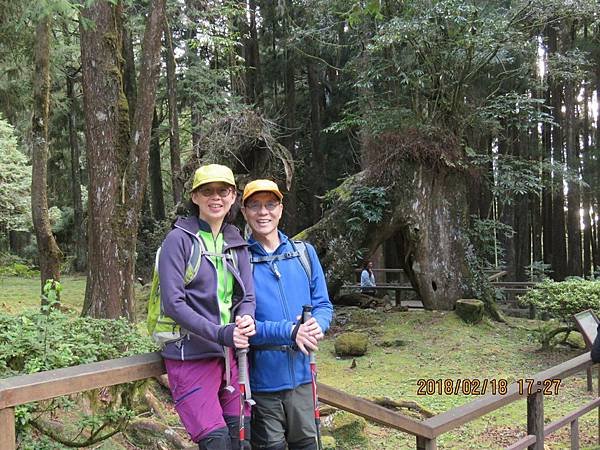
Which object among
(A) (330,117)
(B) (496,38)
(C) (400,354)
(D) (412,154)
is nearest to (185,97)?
(A) (330,117)

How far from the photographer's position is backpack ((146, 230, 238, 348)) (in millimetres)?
2230

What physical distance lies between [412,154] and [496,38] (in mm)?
2822

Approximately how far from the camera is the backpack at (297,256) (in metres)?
2.48

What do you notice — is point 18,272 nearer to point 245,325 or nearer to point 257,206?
point 257,206

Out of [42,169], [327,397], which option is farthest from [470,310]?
[327,397]

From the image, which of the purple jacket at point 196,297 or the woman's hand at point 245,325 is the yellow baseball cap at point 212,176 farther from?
the woman's hand at point 245,325

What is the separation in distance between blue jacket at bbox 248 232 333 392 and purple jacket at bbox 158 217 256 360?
0.11 m

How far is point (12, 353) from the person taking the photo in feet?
9.34

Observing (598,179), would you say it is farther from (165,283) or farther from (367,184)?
(165,283)

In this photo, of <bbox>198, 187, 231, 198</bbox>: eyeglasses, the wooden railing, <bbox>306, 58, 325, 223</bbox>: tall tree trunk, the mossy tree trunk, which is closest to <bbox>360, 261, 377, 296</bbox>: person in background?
the mossy tree trunk

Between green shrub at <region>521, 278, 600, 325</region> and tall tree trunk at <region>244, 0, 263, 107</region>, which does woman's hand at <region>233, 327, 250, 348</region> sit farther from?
tall tree trunk at <region>244, 0, 263, 107</region>

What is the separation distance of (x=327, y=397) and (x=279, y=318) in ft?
1.59

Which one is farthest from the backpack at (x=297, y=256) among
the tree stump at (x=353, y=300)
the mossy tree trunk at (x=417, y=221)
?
the tree stump at (x=353, y=300)

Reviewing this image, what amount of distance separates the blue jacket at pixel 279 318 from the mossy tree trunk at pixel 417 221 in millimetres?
9497
